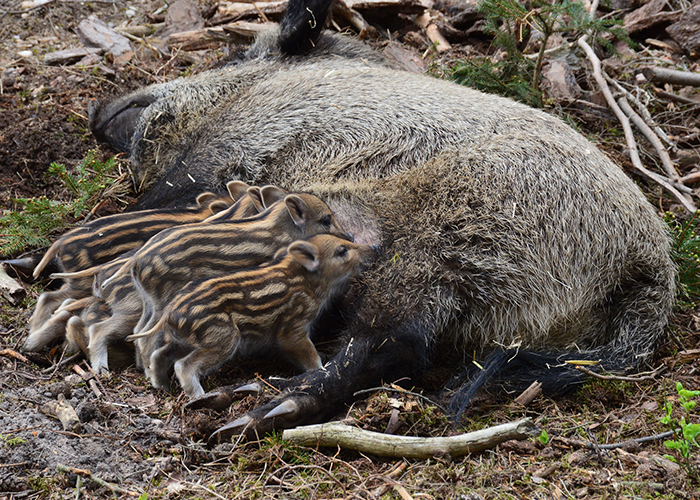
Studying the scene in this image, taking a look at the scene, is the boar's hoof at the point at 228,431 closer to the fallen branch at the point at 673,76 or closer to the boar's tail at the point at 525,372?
the boar's tail at the point at 525,372

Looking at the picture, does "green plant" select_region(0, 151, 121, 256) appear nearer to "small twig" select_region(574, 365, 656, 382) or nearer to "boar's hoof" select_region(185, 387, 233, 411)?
"boar's hoof" select_region(185, 387, 233, 411)

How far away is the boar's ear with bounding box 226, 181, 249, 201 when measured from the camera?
14.3 ft

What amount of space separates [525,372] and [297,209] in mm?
1669

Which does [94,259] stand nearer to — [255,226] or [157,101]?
[255,226]

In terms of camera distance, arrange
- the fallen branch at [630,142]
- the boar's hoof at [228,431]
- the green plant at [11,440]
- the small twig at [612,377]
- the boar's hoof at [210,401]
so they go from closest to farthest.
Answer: the green plant at [11,440] < the boar's hoof at [228,431] < the boar's hoof at [210,401] < the small twig at [612,377] < the fallen branch at [630,142]

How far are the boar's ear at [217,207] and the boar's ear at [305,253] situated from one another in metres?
0.92

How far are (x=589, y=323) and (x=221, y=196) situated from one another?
2.66m

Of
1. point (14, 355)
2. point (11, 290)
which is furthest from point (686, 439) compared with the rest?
point (11, 290)

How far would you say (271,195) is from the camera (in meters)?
4.13

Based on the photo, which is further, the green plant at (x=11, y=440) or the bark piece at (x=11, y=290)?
the bark piece at (x=11, y=290)

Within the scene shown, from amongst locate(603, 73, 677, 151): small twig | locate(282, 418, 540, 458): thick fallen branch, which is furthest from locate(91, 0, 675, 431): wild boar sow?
locate(603, 73, 677, 151): small twig

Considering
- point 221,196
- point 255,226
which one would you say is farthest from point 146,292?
point 221,196

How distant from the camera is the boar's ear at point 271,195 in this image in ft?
13.5

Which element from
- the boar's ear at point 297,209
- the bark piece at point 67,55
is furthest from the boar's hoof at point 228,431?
the bark piece at point 67,55
